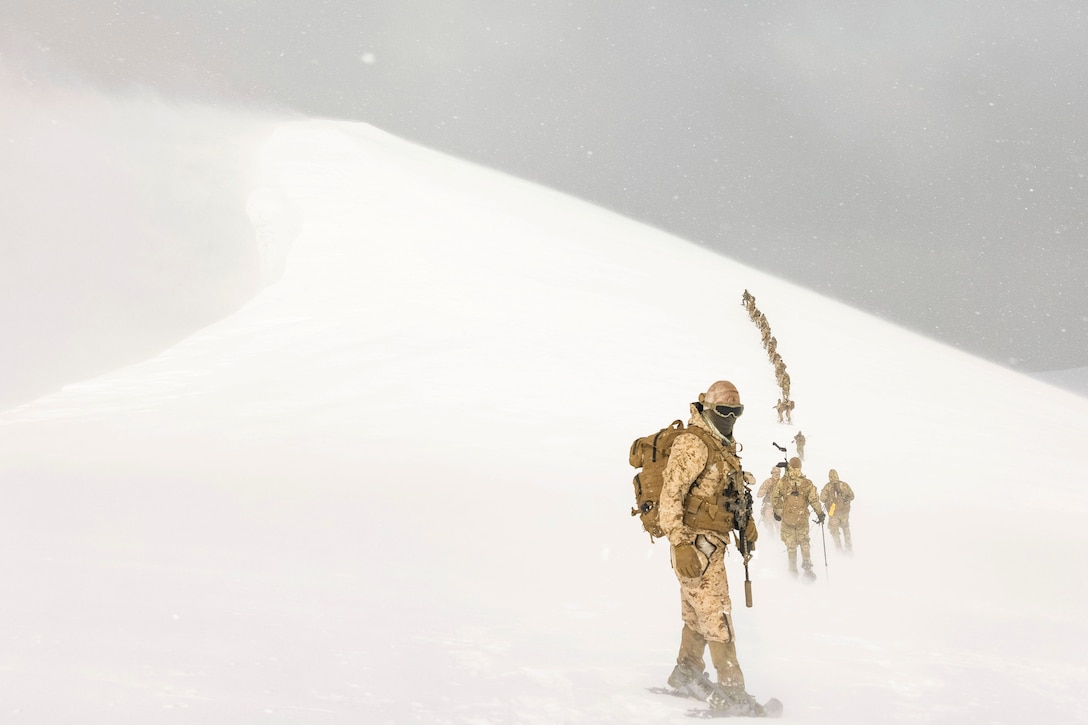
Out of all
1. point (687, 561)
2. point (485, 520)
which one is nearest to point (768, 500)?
point (485, 520)

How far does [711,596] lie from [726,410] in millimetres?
1034

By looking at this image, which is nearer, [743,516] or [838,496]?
[743,516]

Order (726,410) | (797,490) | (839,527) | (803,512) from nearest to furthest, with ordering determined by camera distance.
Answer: (726,410), (803,512), (797,490), (839,527)

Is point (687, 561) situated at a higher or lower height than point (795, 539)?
lower

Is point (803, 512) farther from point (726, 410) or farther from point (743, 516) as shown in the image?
point (726, 410)

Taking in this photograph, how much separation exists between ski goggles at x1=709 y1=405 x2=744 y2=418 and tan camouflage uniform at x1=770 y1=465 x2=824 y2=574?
5518 mm

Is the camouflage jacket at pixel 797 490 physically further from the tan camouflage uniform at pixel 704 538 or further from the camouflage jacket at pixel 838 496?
the tan camouflage uniform at pixel 704 538

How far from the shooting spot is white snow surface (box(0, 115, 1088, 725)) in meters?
4.96

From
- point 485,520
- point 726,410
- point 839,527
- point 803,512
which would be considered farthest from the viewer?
point 839,527

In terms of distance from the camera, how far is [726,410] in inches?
197

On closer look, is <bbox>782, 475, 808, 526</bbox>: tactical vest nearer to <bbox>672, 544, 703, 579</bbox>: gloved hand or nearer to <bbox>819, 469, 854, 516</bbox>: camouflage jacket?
<bbox>819, 469, 854, 516</bbox>: camouflage jacket

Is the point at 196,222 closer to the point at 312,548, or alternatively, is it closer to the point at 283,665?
the point at 312,548

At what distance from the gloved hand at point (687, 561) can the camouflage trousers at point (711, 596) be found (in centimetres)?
16

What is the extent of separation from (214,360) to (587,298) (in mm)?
11430
